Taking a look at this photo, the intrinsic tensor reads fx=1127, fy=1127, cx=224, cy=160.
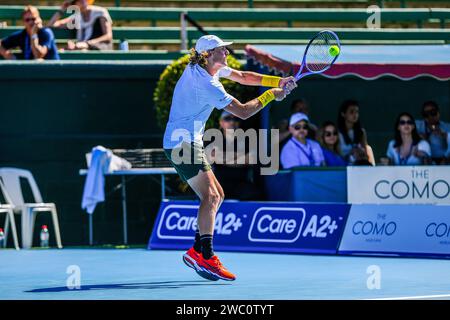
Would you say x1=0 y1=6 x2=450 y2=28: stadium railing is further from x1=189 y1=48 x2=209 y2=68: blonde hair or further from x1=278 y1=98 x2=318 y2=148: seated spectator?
x1=189 y1=48 x2=209 y2=68: blonde hair

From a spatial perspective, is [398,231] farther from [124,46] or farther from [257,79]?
[124,46]

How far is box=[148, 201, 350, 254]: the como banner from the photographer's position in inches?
521

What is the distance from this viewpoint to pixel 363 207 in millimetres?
13031

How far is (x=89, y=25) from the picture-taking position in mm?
16922

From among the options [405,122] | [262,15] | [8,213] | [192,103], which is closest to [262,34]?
[262,15]

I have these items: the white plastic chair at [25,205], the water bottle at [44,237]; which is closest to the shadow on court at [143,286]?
the white plastic chair at [25,205]

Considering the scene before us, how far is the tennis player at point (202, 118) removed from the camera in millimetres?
10039

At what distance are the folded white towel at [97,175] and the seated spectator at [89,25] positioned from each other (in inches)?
96.0

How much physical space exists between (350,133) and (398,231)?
2753 millimetres
